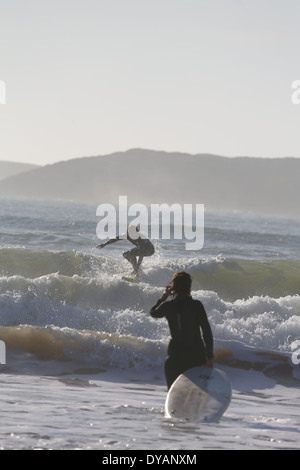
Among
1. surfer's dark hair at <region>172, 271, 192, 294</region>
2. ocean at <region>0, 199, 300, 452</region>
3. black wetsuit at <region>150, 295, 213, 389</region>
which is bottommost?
ocean at <region>0, 199, 300, 452</region>

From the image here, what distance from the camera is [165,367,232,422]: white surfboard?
8.66 metres

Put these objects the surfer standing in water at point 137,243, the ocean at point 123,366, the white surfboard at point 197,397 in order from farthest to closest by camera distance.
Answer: the surfer standing in water at point 137,243
the white surfboard at point 197,397
the ocean at point 123,366

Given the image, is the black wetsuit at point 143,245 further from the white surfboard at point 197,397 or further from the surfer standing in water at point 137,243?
the white surfboard at point 197,397

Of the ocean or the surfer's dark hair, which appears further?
the surfer's dark hair

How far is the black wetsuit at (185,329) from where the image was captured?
343 inches

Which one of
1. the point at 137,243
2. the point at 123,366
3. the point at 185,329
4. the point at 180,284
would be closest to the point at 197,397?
the point at 185,329

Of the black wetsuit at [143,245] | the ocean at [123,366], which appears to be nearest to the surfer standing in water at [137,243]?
the black wetsuit at [143,245]

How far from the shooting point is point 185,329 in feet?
28.7

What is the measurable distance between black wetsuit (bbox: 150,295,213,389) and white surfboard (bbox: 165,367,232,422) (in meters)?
0.12

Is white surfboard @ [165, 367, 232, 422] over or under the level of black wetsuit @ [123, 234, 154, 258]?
under

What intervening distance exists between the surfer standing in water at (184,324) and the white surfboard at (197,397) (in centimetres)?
13

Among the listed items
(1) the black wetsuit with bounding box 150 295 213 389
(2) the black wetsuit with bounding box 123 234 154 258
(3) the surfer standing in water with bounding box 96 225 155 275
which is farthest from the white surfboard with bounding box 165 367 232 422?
(2) the black wetsuit with bounding box 123 234 154 258

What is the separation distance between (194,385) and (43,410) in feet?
5.38

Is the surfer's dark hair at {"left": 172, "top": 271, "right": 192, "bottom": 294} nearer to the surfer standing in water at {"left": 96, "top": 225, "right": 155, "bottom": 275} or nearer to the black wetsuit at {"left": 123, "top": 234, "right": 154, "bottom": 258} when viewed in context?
the surfer standing in water at {"left": 96, "top": 225, "right": 155, "bottom": 275}
